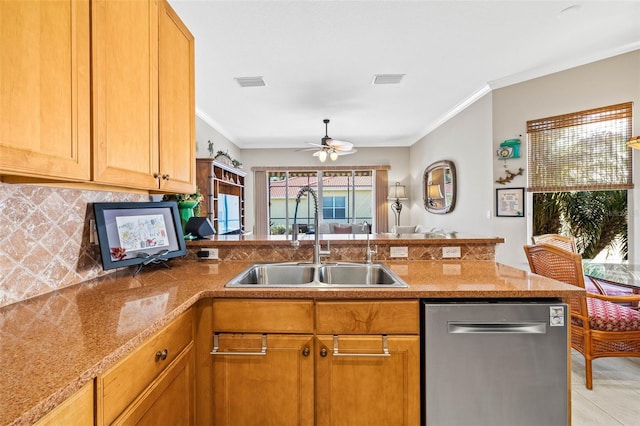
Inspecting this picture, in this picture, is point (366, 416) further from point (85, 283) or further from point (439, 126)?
point (439, 126)

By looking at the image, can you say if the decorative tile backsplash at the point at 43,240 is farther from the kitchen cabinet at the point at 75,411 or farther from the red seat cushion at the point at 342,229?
the red seat cushion at the point at 342,229

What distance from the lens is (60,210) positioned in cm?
134

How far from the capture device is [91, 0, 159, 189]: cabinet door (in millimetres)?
1094

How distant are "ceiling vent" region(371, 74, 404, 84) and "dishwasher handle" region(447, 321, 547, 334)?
2.82m

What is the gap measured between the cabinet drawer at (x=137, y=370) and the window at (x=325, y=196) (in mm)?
5760

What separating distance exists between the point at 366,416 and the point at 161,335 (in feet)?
3.08

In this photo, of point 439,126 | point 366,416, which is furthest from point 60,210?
point 439,126

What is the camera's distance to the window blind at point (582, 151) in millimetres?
2818

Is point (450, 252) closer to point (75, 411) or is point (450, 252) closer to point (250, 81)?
point (75, 411)

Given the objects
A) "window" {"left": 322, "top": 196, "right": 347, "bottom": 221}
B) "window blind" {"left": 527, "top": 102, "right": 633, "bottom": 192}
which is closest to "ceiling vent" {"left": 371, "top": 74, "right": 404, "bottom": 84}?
"window blind" {"left": 527, "top": 102, "right": 633, "bottom": 192}

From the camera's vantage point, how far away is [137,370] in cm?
91

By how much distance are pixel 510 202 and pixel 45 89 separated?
157 inches

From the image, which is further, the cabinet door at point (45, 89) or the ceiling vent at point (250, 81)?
the ceiling vent at point (250, 81)

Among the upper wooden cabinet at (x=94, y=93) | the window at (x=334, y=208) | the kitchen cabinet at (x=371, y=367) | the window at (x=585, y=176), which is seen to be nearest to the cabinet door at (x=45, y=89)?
the upper wooden cabinet at (x=94, y=93)
